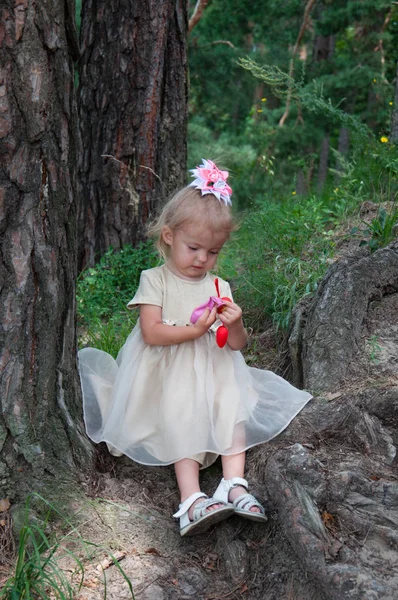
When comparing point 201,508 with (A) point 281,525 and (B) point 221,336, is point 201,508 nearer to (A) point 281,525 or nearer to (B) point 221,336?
(A) point 281,525

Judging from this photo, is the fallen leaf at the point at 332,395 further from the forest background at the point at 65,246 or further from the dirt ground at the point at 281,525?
the forest background at the point at 65,246

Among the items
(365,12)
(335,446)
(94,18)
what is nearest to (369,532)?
(335,446)

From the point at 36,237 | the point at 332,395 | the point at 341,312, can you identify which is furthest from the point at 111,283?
the point at 36,237

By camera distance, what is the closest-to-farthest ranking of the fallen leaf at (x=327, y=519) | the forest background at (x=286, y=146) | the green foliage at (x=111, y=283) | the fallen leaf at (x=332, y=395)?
the fallen leaf at (x=327, y=519), the fallen leaf at (x=332, y=395), the forest background at (x=286, y=146), the green foliage at (x=111, y=283)

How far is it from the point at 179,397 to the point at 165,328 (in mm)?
297

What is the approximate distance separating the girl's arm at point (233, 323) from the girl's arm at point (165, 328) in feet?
0.17

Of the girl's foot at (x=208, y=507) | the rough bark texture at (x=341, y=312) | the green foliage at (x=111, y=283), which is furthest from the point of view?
the green foliage at (x=111, y=283)

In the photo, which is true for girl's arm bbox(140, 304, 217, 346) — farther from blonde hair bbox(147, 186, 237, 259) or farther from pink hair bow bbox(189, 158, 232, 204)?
pink hair bow bbox(189, 158, 232, 204)

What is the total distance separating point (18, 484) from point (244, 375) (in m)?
1.10

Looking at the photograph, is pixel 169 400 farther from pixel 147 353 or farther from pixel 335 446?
pixel 335 446

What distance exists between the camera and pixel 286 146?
12383 mm

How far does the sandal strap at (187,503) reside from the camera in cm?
260

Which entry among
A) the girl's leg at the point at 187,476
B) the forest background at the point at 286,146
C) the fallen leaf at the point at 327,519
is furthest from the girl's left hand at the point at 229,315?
the fallen leaf at the point at 327,519

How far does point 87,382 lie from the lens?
3.03 meters
